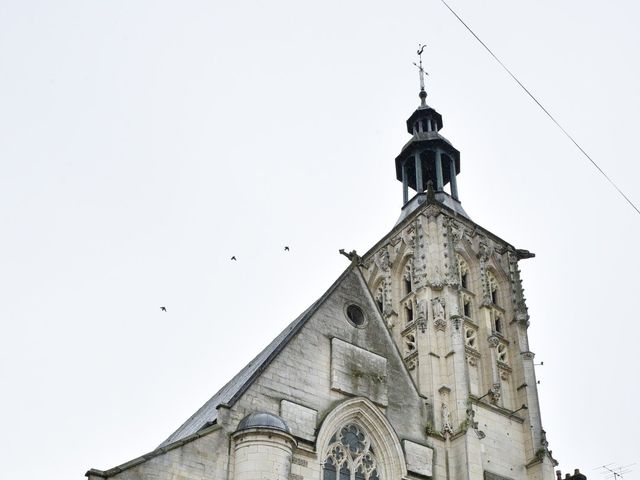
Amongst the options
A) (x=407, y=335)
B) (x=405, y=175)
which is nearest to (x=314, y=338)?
(x=407, y=335)

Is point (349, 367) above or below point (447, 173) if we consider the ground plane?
below

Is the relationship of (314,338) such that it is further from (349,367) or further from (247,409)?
(247,409)

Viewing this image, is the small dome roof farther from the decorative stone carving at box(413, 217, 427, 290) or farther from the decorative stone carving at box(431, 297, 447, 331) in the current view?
the decorative stone carving at box(413, 217, 427, 290)

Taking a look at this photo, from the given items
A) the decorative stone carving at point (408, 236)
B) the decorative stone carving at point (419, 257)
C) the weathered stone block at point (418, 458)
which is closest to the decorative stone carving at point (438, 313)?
the decorative stone carving at point (419, 257)

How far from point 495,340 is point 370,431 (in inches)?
317

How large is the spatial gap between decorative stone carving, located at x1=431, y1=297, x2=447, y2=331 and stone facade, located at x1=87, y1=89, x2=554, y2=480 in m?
0.04

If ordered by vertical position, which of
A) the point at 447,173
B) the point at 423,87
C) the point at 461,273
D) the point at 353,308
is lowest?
the point at 353,308

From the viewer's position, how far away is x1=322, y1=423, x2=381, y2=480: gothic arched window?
19.8 metres

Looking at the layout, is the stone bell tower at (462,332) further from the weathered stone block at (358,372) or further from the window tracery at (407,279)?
the weathered stone block at (358,372)

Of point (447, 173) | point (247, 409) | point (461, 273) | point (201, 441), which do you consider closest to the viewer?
point (201, 441)

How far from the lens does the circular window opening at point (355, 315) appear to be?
76.3 ft

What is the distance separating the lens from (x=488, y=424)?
25.0 meters

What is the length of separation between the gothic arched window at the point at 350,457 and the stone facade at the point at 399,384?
3 centimetres

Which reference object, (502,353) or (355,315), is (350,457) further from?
(502,353)
